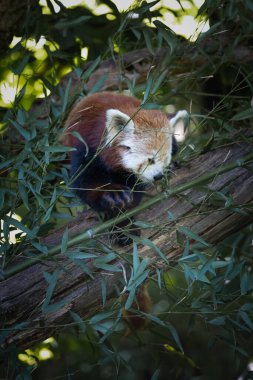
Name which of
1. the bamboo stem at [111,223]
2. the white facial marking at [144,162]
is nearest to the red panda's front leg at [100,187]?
the white facial marking at [144,162]

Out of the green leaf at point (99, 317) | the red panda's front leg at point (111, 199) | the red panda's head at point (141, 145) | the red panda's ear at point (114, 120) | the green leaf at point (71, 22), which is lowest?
the green leaf at point (99, 317)

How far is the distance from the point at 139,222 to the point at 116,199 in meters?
0.39

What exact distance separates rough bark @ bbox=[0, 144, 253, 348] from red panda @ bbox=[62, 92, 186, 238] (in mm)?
129

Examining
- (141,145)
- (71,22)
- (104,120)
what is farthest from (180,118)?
(71,22)

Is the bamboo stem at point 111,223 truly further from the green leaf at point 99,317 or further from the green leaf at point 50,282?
the green leaf at point 99,317

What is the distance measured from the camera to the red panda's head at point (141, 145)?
2.80 meters

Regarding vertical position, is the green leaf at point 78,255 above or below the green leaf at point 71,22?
below

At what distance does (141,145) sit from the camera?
9.32 feet

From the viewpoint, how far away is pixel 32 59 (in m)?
3.69

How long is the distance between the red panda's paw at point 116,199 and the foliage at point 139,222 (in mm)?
156

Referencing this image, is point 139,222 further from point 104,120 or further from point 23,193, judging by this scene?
point 104,120

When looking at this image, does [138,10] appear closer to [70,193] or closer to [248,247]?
[70,193]

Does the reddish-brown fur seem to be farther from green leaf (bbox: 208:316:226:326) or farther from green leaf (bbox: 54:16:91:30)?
green leaf (bbox: 208:316:226:326)

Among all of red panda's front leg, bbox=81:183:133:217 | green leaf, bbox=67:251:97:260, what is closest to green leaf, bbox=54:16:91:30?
red panda's front leg, bbox=81:183:133:217
